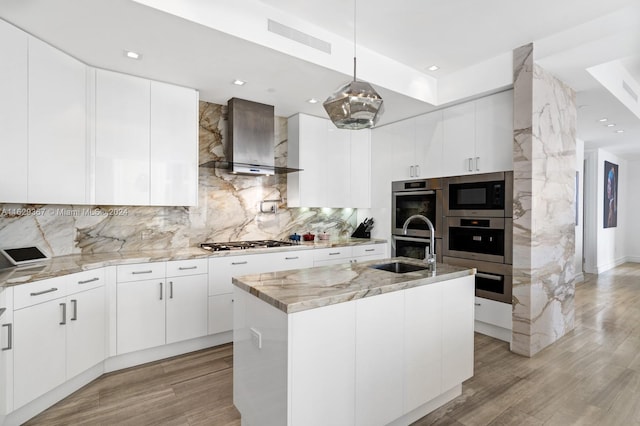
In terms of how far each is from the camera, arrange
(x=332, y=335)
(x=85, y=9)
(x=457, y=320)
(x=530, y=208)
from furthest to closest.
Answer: (x=530, y=208) < (x=457, y=320) < (x=85, y=9) < (x=332, y=335)

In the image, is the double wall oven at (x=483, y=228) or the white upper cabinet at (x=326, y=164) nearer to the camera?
the double wall oven at (x=483, y=228)

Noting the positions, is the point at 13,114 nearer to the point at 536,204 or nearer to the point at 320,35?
the point at 320,35

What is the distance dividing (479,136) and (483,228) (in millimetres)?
1010

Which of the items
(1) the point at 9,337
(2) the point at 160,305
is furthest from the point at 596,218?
(1) the point at 9,337

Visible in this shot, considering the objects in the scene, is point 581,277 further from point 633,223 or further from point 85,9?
point 85,9

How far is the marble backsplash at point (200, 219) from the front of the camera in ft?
9.46

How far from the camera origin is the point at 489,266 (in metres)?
3.60

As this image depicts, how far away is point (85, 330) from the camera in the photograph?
252 centimetres

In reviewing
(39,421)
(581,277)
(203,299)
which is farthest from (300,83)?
(581,277)

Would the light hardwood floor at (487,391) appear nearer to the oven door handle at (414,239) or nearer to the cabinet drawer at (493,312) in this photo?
the cabinet drawer at (493,312)

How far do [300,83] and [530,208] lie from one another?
2.48m

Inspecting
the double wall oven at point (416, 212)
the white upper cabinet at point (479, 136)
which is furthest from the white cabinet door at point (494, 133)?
the double wall oven at point (416, 212)

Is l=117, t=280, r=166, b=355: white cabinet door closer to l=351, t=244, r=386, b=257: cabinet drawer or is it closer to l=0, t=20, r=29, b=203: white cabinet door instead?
l=0, t=20, r=29, b=203: white cabinet door

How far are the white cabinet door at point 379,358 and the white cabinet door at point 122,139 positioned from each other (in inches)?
95.8
